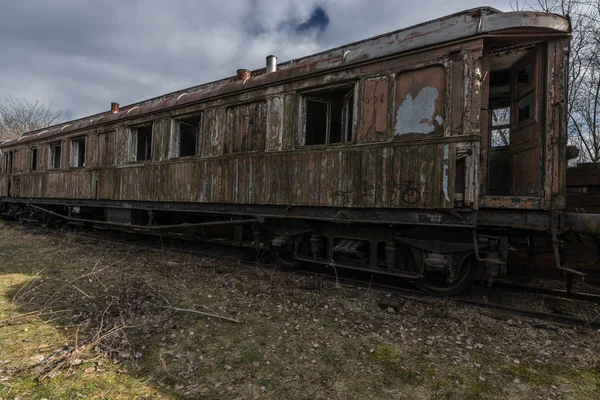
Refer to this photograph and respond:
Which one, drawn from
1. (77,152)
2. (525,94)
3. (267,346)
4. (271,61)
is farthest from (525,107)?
(77,152)

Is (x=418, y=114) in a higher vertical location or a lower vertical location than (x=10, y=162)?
lower

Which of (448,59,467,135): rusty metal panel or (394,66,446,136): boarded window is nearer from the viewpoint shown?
(448,59,467,135): rusty metal panel

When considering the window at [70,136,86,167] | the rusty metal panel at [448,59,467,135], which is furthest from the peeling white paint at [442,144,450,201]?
the window at [70,136,86,167]

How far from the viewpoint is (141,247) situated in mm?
7707

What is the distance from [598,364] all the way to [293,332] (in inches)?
109

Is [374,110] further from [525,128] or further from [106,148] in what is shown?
[106,148]

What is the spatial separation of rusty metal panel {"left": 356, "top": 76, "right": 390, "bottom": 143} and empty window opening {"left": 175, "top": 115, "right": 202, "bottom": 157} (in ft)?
12.4

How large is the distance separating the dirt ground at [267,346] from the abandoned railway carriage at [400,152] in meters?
0.92

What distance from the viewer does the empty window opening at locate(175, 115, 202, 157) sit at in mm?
7085

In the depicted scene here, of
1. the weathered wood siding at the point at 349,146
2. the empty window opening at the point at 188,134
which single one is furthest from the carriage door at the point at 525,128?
the empty window opening at the point at 188,134

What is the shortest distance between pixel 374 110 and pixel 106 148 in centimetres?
784

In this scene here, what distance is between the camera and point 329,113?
543 cm

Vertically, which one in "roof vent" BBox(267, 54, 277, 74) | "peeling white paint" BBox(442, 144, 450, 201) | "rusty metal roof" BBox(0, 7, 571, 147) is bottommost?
"peeling white paint" BBox(442, 144, 450, 201)

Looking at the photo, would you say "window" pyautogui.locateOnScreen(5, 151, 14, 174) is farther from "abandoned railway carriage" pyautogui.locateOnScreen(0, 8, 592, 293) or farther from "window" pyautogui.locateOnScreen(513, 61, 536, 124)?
"window" pyautogui.locateOnScreen(513, 61, 536, 124)
